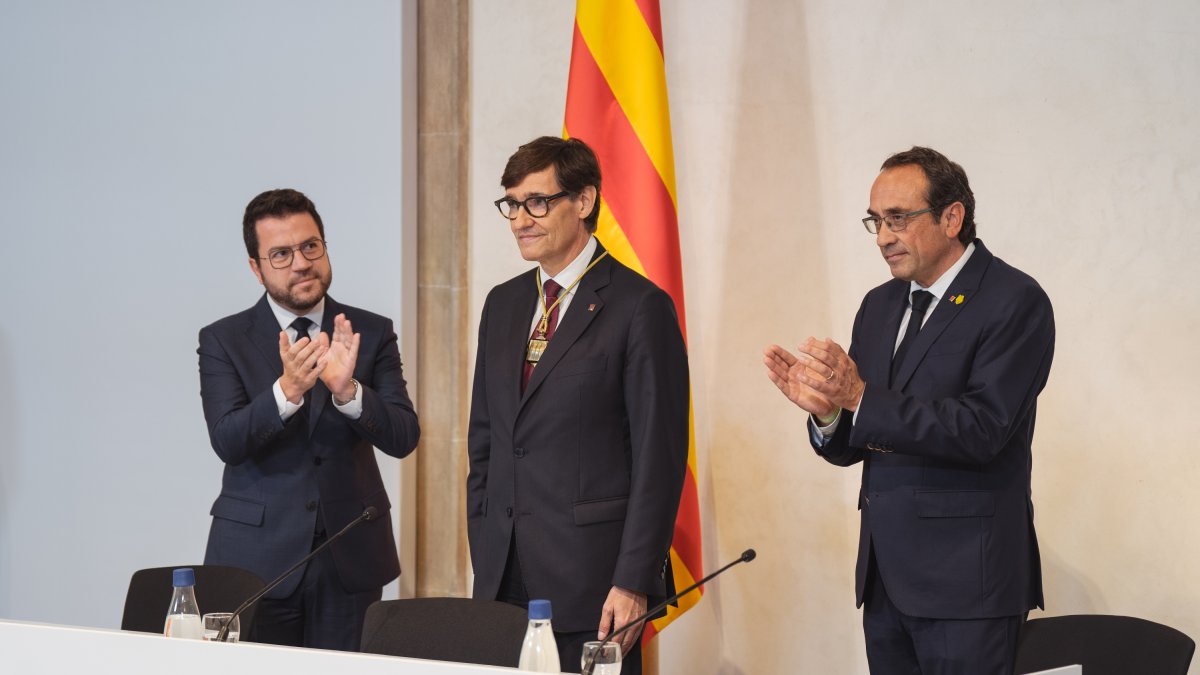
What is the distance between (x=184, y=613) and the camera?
7.31 feet

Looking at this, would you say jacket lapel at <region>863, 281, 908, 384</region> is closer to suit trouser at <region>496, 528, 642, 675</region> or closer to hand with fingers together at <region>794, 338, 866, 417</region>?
hand with fingers together at <region>794, 338, 866, 417</region>

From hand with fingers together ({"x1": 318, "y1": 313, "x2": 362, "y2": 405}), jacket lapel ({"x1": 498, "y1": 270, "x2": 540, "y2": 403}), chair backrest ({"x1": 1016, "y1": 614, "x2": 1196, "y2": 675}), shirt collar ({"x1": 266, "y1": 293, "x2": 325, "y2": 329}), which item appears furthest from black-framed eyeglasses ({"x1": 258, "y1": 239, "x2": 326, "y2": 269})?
chair backrest ({"x1": 1016, "y1": 614, "x2": 1196, "y2": 675})

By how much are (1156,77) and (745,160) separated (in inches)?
55.6

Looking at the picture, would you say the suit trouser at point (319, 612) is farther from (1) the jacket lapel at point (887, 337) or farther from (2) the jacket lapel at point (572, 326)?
(1) the jacket lapel at point (887, 337)

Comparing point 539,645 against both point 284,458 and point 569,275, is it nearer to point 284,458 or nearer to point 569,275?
point 569,275

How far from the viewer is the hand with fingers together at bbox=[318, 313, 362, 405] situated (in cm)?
309

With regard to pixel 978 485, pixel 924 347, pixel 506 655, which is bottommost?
pixel 506 655

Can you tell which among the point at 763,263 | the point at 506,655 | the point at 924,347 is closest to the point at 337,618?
the point at 506,655

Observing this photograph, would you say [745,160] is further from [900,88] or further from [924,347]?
[924,347]

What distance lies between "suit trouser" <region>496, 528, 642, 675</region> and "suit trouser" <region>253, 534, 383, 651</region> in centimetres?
50

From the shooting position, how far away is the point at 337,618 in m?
3.17

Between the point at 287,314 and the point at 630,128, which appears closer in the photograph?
the point at 287,314

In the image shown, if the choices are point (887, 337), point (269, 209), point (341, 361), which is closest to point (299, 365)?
point (341, 361)

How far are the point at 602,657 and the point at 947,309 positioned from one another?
135 cm
